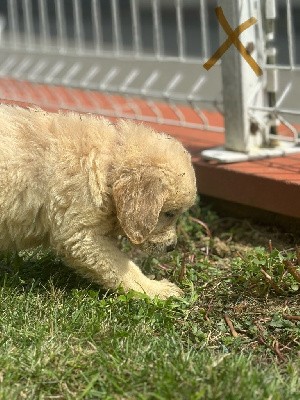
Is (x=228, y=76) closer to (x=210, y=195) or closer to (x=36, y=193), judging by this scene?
(x=210, y=195)

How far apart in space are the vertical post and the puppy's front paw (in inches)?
54.3

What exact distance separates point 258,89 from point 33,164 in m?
1.82

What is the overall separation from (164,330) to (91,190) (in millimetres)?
728

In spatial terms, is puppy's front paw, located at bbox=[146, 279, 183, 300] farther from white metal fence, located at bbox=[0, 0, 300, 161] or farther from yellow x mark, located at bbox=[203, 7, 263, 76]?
yellow x mark, located at bbox=[203, 7, 263, 76]

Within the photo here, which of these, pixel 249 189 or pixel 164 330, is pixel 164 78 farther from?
pixel 164 330

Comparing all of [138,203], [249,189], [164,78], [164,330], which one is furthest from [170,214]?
[164,78]

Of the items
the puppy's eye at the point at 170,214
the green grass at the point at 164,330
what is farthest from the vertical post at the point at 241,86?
the puppy's eye at the point at 170,214

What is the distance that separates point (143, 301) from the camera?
400 cm

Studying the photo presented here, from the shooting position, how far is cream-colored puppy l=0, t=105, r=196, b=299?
3.91 metres

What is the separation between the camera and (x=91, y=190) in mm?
3914

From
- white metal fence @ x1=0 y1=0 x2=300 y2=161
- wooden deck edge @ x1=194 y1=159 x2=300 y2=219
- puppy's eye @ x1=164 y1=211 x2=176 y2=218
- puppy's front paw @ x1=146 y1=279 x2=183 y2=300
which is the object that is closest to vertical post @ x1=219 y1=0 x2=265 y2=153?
white metal fence @ x1=0 y1=0 x2=300 y2=161

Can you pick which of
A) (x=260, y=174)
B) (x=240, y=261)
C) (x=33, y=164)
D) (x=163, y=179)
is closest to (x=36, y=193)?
(x=33, y=164)

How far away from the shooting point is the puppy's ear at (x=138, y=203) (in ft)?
12.6

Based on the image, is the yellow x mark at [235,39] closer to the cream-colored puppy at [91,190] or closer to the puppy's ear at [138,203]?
the cream-colored puppy at [91,190]
